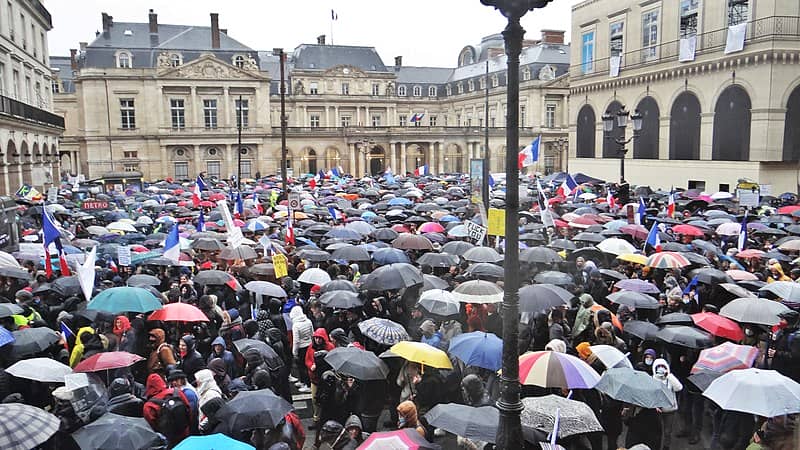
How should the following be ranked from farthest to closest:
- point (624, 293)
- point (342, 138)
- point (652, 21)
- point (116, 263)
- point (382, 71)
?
1. point (382, 71)
2. point (342, 138)
3. point (652, 21)
4. point (116, 263)
5. point (624, 293)

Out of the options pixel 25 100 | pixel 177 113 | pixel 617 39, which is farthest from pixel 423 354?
pixel 177 113

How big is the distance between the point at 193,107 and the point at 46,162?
20584 millimetres

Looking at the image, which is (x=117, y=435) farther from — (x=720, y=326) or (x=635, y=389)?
(x=720, y=326)

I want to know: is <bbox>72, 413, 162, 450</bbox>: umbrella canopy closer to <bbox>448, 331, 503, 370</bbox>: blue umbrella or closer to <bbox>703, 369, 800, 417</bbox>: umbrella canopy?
<bbox>448, 331, 503, 370</bbox>: blue umbrella

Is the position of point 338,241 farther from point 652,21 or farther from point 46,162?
point 46,162

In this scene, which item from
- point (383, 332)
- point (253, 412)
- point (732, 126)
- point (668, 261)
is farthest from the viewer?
point (732, 126)

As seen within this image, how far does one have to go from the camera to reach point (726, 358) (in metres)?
7.69

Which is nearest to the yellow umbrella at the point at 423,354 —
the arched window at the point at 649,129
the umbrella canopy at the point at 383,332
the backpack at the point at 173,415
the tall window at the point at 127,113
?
the umbrella canopy at the point at 383,332

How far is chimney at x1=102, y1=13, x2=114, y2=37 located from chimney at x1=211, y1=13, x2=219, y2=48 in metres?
9.10

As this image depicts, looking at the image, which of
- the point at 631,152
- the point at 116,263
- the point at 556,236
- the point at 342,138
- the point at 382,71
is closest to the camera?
the point at 116,263

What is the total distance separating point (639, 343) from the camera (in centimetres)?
966

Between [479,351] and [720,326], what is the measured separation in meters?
3.65

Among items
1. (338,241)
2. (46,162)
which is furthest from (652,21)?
(46,162)

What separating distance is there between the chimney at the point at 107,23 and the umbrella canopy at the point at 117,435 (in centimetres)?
6272
